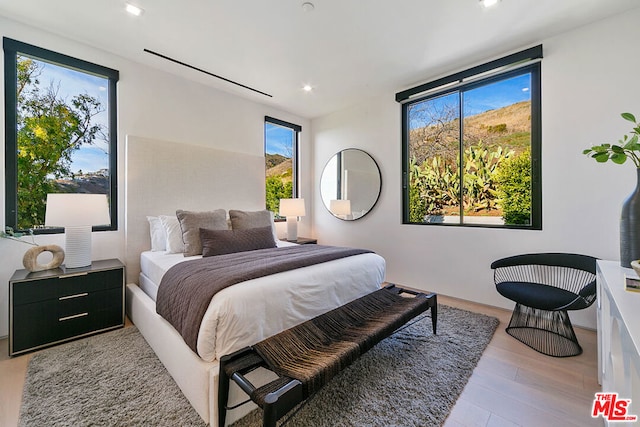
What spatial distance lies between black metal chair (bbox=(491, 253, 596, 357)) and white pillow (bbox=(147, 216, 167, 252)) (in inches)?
133

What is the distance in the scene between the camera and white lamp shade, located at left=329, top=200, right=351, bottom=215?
434cm

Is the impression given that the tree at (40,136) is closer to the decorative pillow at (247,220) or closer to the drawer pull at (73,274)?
the drawer pull at (73,274)

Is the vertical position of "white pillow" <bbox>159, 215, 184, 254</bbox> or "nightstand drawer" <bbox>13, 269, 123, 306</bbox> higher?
"white pillow" <bbox>159, 215, 184, 254</bbox>

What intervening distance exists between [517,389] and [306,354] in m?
1.39

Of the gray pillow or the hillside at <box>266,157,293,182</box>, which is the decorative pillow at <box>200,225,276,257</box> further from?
the hillside at <box>266,157,293,182</box>

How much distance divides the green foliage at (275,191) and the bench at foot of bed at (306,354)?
106 inches

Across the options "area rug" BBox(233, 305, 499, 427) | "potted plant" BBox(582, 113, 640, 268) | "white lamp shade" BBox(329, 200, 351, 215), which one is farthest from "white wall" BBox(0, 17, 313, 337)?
"potted plant" BBox(582, 113, 640, 268)

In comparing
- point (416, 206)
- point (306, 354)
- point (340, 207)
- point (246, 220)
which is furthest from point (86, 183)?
point (416, 206)

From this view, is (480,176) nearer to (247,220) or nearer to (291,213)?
(291,213)

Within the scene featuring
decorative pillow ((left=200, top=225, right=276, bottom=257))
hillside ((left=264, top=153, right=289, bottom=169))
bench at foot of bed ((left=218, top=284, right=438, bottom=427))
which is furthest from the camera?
hillside ((left=264, top=153, right=289, bottom=169))

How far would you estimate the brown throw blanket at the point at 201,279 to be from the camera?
1.55 metres

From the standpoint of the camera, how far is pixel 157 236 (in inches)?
114

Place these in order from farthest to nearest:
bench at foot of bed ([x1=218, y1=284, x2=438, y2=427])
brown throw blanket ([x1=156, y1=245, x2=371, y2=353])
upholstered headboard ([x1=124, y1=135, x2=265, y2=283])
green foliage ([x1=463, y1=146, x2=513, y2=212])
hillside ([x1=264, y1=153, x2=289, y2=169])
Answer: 1. hillside ([x1=264, y1=153, x2=289, y2=169])
2. green foliage ([x1=463, y1=146, x2=513, y2=212])
3. upholstered headboard ([x1=124, y1=135, x2=265, y2=283])
4. brown throw blanket ([x1=156, y1=245, x2=371, y2=353])
5. bench at foot of bed ([x1=218, y1=284, x2=438, y2=427])

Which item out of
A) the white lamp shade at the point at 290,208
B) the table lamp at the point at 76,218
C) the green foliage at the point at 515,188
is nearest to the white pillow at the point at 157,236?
the table lamp at the point at 76,218
